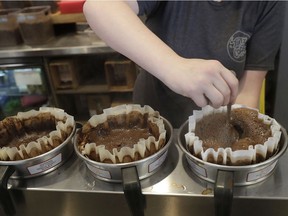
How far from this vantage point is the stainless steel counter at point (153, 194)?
2.18ft

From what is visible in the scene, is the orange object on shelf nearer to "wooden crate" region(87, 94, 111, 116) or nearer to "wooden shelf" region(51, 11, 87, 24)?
"wooden shelf" region(51, 11, 87, 24)

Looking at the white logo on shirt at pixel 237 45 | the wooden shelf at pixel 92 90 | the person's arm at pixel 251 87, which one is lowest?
the wooden shelf at pixel 92 90

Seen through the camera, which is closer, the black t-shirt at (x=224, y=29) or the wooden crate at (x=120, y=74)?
the black t-shirt at (x=224, y=29)

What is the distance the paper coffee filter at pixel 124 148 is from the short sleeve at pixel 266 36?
0.53m

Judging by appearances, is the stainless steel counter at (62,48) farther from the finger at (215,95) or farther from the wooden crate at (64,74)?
the finger at (215,95)

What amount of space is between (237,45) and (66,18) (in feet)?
5.51

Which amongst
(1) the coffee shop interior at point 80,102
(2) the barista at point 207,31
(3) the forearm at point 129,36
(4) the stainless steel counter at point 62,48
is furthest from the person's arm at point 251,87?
(4) the stainless steel counter at point 62,48

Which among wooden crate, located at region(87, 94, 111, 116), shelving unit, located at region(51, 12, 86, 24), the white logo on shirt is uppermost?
the white logo on shirt

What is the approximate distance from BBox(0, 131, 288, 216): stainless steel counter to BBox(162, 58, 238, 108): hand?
19 centimetres

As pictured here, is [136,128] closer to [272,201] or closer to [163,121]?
[163,121]

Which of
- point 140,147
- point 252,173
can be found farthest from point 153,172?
point 252,173

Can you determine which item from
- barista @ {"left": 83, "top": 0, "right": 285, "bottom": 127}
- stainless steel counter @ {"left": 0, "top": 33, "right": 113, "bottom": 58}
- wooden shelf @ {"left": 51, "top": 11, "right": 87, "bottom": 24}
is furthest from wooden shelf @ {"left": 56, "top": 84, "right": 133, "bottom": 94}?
barista @ {"left": 83, "top": 0, "right": 285, "bottom": 127}

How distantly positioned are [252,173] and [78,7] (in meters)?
2.07

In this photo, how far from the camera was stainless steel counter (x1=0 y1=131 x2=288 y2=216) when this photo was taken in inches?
26.2
